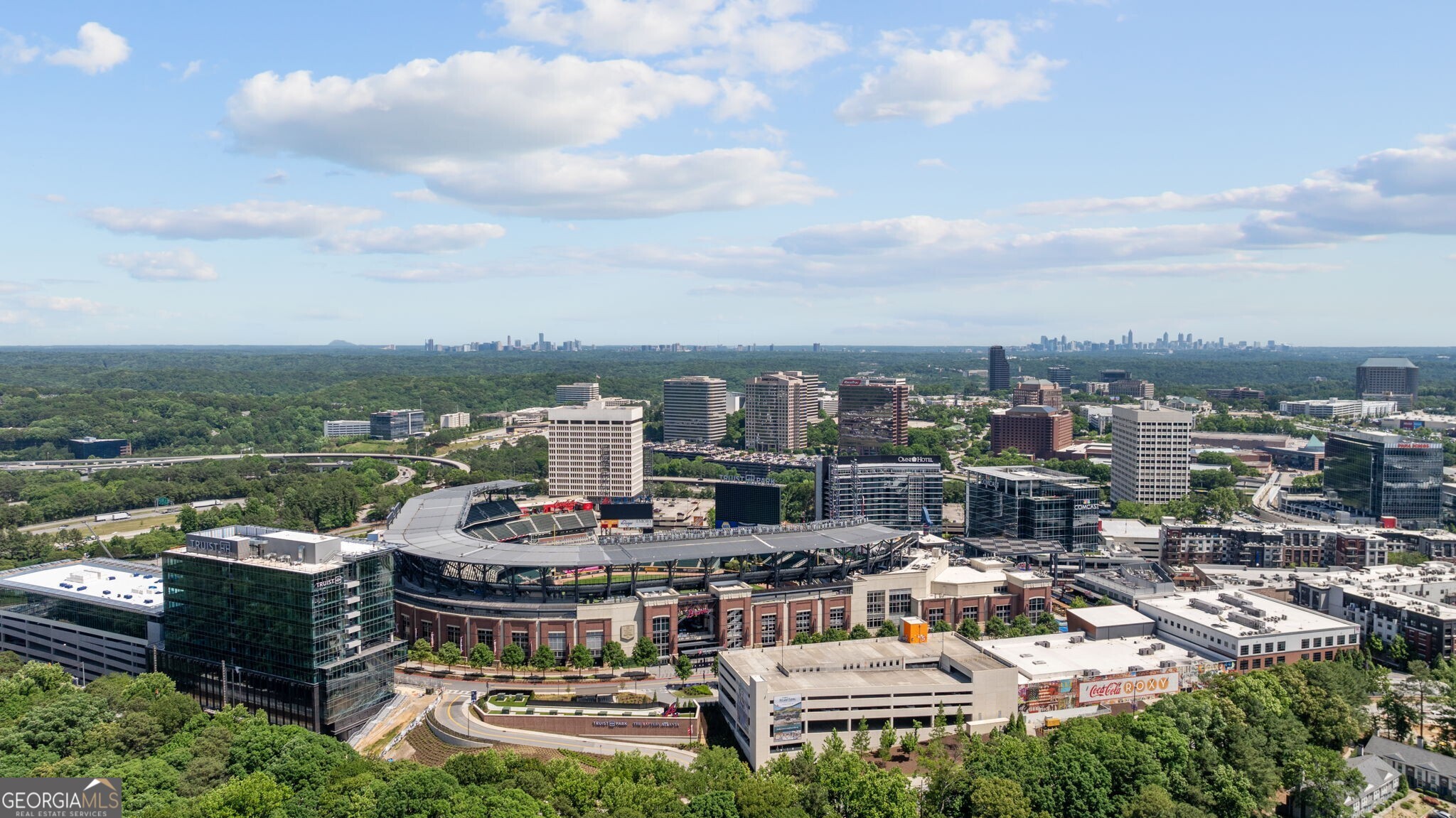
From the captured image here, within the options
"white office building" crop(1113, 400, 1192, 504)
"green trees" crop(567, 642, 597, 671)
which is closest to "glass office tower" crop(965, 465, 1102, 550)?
"white office building" crop(1113, 400, 1192, 504)

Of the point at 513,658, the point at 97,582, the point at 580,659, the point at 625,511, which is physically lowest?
the point at 580,659

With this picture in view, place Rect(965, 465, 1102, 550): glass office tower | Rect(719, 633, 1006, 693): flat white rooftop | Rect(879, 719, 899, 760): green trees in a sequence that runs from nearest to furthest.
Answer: Rect(879, 719, 899, 760): green trees → Rect(719, 633, 1006, 693): flat white rooftop → Rect(965, 465, 1102, 550): glass office tower

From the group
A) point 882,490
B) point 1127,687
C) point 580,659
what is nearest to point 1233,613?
point 1127,687

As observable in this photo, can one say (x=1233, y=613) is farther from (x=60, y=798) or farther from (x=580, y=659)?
(x=60, y=798)

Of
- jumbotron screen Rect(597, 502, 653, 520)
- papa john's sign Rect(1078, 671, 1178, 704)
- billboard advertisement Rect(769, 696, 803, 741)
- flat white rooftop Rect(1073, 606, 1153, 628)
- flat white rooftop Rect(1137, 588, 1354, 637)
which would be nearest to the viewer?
billboard advertisement Rect(769, 696, 803, 741)

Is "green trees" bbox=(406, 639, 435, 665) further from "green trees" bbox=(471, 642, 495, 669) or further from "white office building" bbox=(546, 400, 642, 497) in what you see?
"white office building" bbox=(546, 400, 642, 497)

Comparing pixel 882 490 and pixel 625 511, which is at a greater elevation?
pixel 882 490
